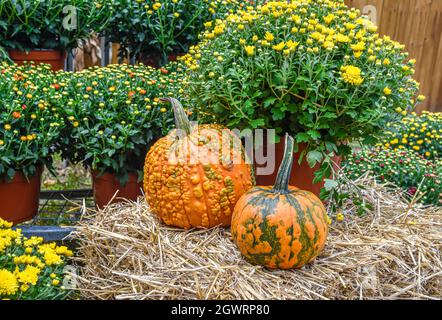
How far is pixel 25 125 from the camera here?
8.74 ft

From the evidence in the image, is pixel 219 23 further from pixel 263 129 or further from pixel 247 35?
Result: pixel 263 129

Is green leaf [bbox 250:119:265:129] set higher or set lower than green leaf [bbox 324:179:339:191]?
higher

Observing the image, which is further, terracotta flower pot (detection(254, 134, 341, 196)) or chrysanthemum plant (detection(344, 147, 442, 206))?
chrysanthemum plant (detection(344, 147, 442, 206))

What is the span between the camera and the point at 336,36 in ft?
7.33

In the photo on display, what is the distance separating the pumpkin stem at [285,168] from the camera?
6.57 ft

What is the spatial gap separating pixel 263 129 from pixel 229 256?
0.61 metres

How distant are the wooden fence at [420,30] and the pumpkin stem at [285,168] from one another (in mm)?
4165

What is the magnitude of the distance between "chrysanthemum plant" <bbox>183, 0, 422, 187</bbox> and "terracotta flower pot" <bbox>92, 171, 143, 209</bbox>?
0.72 metres

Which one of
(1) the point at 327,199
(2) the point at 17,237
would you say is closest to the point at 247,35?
(1) the point at 327,199

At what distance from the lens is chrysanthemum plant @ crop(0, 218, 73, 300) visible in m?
1.80

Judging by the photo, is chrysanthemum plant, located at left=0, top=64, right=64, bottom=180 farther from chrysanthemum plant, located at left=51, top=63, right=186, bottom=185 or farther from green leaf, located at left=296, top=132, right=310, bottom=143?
green leaf, located at left=296, top=132, right=310, bottom=143

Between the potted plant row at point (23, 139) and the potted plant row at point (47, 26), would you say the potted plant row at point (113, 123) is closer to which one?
the potted plant row at point (23, 139)

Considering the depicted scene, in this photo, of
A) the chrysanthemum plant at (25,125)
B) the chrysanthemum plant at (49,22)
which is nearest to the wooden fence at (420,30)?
the chrysanthemum plant at (49,22)

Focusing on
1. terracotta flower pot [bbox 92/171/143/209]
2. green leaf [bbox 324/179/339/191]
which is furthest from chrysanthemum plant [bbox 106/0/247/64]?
green leaf [bbox 324/179/339/191]
